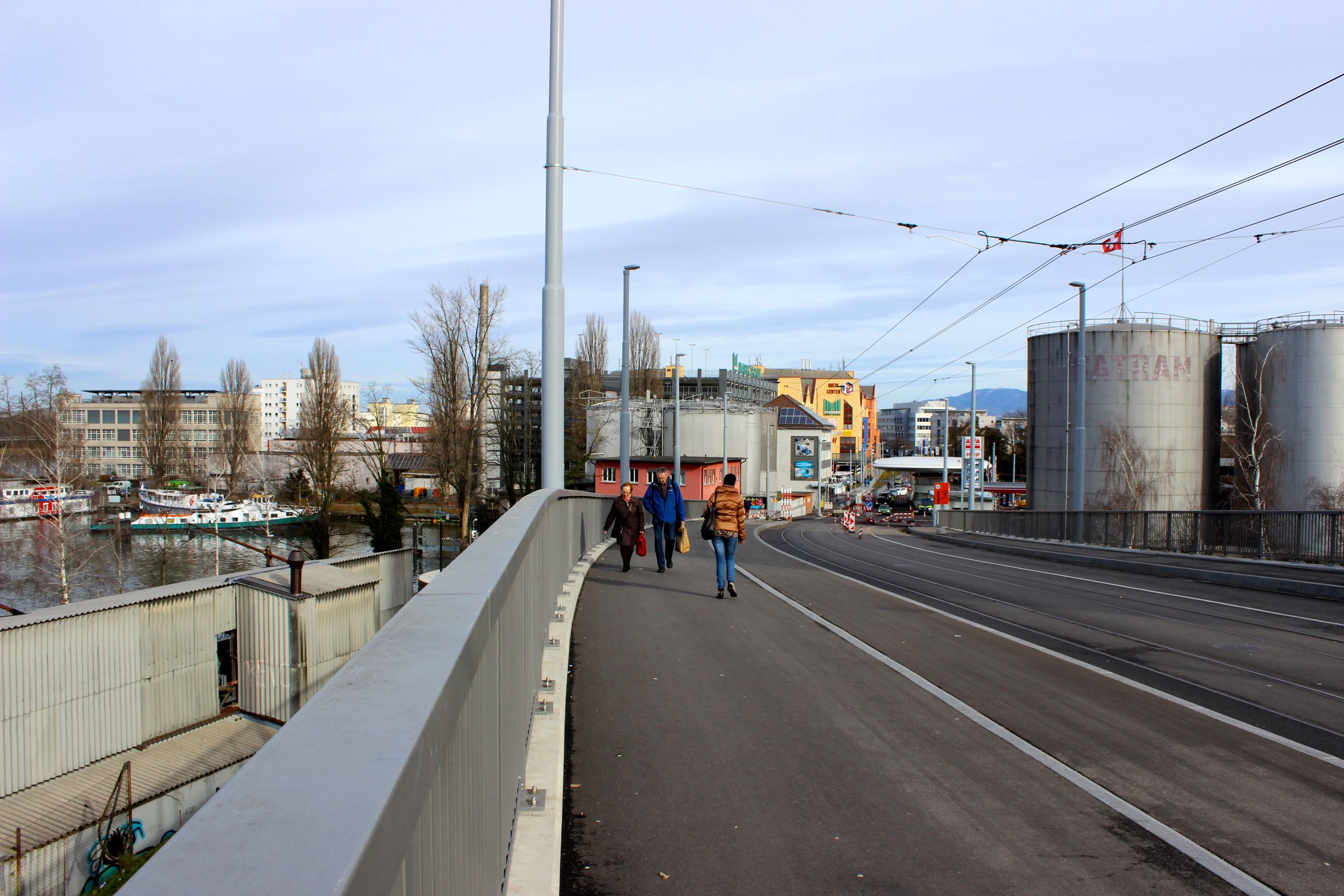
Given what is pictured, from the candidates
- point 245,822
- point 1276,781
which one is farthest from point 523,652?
point 1276,781

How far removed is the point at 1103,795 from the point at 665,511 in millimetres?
10761

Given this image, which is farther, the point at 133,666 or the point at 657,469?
the point at 657,469

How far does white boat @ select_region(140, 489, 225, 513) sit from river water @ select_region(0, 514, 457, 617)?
15.3ft

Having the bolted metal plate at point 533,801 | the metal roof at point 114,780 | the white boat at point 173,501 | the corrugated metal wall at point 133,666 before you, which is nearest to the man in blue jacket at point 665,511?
the metal roof at point 114,780

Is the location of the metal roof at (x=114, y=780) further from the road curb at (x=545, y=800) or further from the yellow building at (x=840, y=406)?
the yellow building at (x=840, y=406)

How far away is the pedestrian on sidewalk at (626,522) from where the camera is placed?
1491 cm

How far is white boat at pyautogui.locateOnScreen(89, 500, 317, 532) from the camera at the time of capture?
6588cm

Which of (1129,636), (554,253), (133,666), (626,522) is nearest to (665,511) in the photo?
(626,522)

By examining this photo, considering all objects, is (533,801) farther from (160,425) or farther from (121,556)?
(160,425)

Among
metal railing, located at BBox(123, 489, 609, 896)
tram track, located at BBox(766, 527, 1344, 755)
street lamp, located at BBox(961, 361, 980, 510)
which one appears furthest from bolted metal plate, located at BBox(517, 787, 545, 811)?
street lamp, located at BBox(961, 361, 980, 510)

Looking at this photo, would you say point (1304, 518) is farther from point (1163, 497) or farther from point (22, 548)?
point (22, 548)

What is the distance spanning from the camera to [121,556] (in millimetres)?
48000

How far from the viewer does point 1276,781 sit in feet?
17.2

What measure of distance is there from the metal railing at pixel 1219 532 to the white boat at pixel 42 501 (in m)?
34.5
